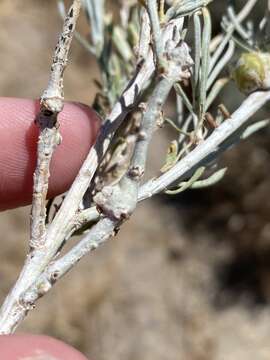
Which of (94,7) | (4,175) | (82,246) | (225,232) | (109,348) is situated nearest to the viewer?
(82,246)

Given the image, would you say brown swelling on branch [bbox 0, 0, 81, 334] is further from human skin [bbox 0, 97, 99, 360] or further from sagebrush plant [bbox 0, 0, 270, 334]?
human skin [bbox 0, 97, 99, 360]

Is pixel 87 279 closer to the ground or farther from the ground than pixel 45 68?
closer to the ground

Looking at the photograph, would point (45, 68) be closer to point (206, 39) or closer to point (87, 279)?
point (87, 279)

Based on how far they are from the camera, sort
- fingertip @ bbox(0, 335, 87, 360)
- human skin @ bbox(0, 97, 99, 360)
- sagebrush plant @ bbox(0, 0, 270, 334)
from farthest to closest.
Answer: human skin @ bbox(0, 97, 99, 360)
fingertip @ bbox(0, 335, 87, 360)
sagebrush plant @ bbox(0, 0, 270, 334)

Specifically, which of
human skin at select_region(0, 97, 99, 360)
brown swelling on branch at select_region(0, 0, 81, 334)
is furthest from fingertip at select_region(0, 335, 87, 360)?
human skin at select_region(0, 97, 99, 360)

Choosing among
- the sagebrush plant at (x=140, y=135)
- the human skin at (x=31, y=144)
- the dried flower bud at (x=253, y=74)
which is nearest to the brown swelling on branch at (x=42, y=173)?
the sagebrush plant at (x=140, y=135)

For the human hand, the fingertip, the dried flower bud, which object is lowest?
the fingertip

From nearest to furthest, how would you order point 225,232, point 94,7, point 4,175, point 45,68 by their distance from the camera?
point 94,7 < point 4,175 < point 225,232 < point 45,68

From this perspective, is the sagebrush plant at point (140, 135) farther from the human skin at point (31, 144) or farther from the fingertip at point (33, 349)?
the human skin at point (31, 144)

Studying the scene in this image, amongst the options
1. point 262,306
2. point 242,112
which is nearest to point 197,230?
point 262,306

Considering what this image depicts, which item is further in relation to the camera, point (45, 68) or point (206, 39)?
point (45, 68)
